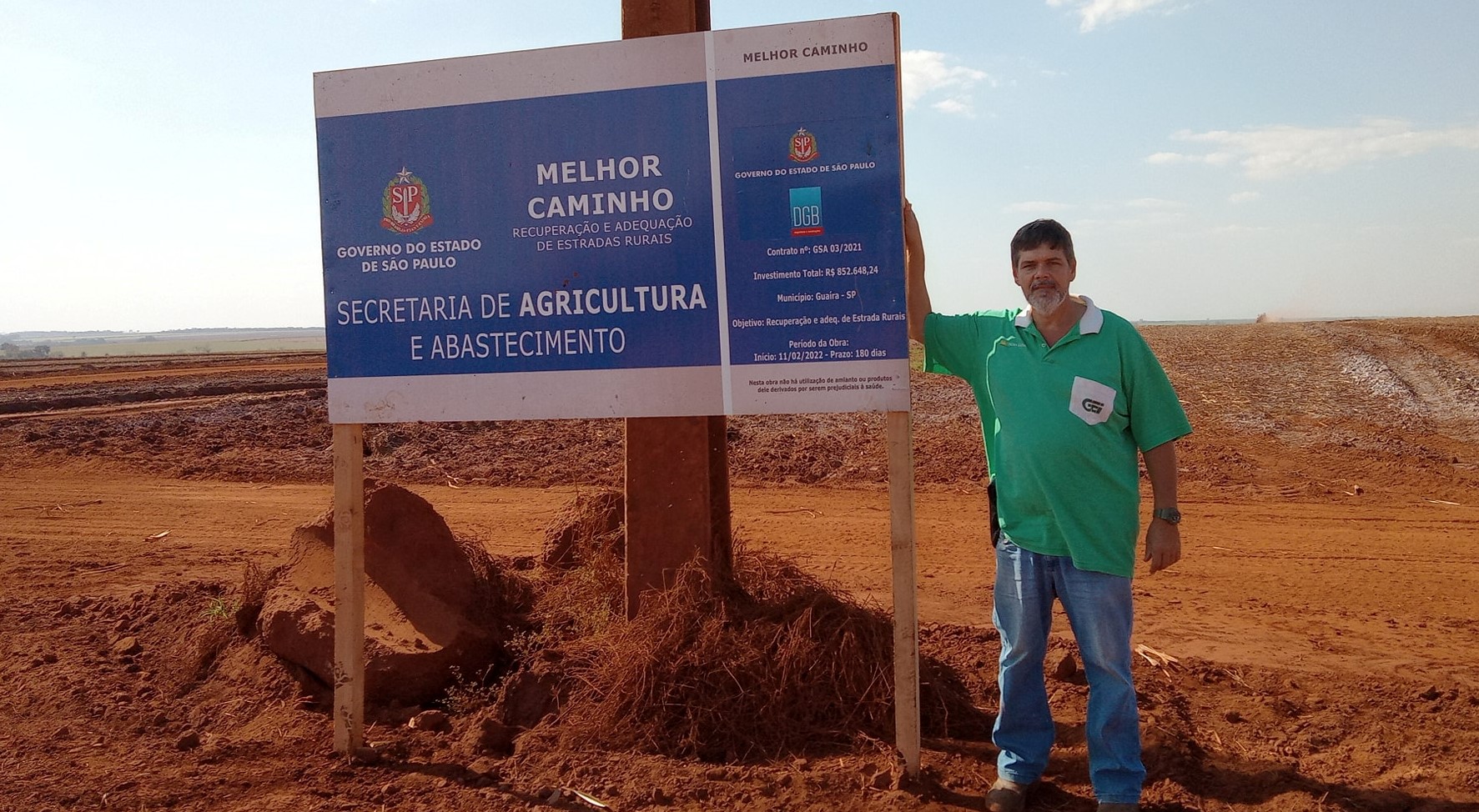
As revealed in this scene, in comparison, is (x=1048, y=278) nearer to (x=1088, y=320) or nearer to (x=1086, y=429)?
(x=1088, y=320)

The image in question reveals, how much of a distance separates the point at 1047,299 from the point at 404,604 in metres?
3.68

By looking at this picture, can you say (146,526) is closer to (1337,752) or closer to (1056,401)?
(1056,401)

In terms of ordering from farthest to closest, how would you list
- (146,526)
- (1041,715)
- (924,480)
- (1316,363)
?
(1316,363), (924,480), (146,526), (1041,715)

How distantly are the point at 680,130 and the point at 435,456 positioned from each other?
9.60m

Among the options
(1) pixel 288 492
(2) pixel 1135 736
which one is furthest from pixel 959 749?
(1) pixel 288 492

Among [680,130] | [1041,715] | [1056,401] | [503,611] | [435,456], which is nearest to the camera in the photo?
[1056,401]

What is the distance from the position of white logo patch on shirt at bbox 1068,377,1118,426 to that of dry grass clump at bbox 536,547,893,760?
61.2 inches

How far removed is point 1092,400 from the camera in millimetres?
3479

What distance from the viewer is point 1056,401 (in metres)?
3.52

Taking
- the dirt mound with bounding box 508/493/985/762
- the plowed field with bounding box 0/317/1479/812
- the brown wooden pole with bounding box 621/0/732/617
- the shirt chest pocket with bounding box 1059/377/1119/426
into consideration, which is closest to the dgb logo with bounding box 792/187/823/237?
the shirt chest pocket with bounding box 1059/377/1119/426

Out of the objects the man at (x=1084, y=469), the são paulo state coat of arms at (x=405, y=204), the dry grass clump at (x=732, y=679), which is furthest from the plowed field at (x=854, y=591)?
the são paulo state coat of arms at (x=405, y=204)

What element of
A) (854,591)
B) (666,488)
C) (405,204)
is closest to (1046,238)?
(666,488)

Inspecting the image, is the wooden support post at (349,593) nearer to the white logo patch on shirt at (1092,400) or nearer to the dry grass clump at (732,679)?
the dry grass clump at (732,679)

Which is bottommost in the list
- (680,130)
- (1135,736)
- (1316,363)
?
(1135,736)
